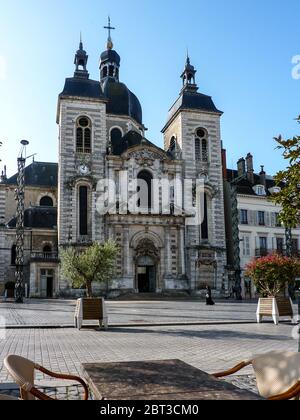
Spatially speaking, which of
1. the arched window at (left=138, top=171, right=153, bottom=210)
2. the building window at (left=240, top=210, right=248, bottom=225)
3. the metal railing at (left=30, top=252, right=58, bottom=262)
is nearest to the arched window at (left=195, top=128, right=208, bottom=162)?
the arched window at (left=138, top=171, right=153, bottom=210)

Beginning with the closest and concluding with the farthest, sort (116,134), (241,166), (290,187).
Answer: (290,187)
(116,134)
(241,166)

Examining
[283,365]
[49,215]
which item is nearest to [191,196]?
[49,215]

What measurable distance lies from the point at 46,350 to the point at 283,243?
38117 mm

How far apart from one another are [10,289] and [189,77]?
25.5 metres

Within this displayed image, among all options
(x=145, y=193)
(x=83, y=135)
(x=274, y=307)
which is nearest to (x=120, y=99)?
(x=83, y=135)

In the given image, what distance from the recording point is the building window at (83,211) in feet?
123

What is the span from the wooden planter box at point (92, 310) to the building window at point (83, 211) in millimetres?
24103

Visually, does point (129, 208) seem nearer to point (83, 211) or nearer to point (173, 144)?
point (83, 211)

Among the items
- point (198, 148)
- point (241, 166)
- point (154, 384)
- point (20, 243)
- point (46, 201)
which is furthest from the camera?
point (241, 166)

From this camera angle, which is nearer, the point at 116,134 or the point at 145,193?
the point at 145,193

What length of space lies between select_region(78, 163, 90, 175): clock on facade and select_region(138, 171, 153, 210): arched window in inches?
177

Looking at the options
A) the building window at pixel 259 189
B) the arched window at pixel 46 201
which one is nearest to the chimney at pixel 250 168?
the building window at pixel 259 189

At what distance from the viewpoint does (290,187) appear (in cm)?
618
